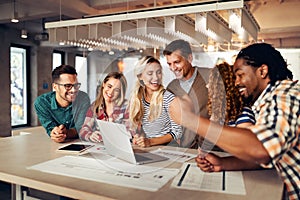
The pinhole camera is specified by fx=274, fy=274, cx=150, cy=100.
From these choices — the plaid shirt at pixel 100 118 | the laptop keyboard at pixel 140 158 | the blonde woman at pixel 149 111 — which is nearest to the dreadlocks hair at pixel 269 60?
the blonde woman at pixel 149 111

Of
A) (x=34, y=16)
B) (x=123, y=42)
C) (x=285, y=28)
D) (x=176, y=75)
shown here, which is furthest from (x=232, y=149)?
(x=285, y=28)

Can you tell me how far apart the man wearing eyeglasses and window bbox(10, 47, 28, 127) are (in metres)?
4.95

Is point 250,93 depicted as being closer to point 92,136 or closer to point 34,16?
point 92,136

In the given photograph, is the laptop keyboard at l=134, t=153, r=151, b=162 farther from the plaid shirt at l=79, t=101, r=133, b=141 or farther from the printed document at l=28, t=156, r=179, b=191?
the plaid shirt at l=79, t=101, r=133, b=141

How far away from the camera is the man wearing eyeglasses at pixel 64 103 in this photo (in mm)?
2033

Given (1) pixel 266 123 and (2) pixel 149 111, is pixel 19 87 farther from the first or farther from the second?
(1) pixel 266 123

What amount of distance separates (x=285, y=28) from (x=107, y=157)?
4.60m

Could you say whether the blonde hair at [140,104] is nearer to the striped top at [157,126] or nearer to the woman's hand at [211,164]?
the striped top at [157,126]

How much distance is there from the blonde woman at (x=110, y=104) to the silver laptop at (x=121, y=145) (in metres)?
0.34

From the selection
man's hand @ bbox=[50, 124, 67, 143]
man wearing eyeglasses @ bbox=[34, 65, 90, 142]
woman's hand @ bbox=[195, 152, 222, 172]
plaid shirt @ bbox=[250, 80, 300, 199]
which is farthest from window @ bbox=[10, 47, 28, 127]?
plaid shirt @ bbox=[250, 80, 300, 199]

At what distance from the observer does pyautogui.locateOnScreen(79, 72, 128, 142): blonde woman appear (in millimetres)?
1744

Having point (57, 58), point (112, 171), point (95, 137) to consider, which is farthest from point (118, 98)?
point (57, 58)

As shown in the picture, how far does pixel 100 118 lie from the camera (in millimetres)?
1758

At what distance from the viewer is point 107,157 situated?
1.42 metres
